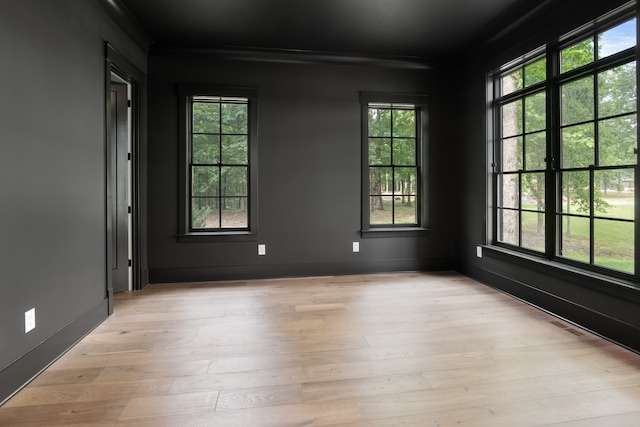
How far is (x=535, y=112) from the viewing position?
10.8ft

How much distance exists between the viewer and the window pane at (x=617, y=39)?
96.1 inches

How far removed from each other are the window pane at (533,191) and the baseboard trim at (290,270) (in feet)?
4.69

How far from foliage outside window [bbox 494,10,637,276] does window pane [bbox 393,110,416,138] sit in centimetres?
106

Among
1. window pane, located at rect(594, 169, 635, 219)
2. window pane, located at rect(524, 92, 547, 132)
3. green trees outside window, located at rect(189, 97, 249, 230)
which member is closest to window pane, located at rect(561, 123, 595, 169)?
window pane, located at rect(594, 169, 635, 219)

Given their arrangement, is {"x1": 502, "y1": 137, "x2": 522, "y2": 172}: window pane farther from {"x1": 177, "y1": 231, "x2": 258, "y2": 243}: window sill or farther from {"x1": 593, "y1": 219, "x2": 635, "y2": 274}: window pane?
{"x1": 177, "y1": 231, "x2": 258, "y2": 243}: window sill

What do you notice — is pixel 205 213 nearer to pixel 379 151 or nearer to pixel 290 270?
pixel 290 270

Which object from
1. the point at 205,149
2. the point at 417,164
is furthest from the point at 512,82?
the point at 205,149

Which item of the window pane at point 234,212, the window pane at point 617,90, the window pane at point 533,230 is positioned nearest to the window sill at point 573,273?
the window pane at point 533,230

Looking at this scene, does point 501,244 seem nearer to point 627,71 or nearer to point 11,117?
point 627,71

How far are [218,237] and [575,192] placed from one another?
3.61 metres

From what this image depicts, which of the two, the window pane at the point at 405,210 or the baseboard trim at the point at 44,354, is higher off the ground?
the window pane at the point at 405,210

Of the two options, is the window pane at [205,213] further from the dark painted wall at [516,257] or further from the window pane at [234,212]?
the dark painted wall at [516,257]

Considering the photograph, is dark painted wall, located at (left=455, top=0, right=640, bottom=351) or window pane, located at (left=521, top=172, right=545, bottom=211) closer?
dark painted wall, located at (left=455, top=0, right=640, bottom=351)

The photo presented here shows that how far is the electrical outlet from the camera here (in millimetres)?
1988
